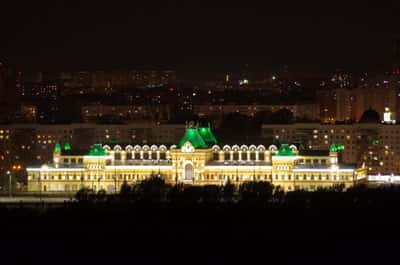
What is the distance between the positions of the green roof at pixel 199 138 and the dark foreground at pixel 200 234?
8.32 metres

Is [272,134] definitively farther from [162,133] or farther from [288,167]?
[288,167]

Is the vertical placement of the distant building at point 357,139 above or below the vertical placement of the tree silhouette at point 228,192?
above

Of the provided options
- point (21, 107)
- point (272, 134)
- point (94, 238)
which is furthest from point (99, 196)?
point (21, 107)

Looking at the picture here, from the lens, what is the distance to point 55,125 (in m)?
61.4

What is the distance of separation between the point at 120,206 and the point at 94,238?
3.65 m

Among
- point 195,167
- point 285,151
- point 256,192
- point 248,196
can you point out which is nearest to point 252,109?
point 195,167

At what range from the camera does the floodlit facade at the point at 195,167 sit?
170ft

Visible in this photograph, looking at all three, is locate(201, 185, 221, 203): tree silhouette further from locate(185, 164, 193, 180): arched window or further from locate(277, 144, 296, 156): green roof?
locate(185, 164, 193, 180): arched window

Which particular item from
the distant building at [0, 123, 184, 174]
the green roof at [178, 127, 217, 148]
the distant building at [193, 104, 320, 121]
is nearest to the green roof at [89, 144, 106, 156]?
the green roof at [178, 127, 217, 148]

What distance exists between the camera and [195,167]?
5250cm

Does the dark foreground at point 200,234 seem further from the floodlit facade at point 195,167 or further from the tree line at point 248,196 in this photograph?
the floodlit facade at point 195,167

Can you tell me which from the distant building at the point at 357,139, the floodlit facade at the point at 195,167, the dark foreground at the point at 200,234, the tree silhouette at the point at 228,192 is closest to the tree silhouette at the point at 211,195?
the tree silhouette at the point at 228,192

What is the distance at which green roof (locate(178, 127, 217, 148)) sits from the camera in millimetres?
52844

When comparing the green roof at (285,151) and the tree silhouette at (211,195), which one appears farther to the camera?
the green roof at (285,151)
